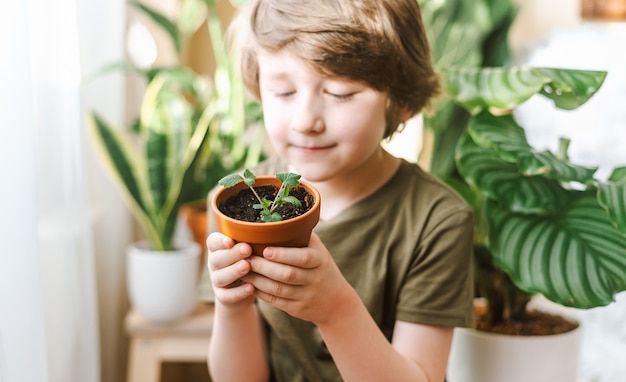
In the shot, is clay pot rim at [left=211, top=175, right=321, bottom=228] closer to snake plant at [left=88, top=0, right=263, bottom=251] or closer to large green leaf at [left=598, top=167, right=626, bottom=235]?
large green leaf at [left=598, top=167, right=626, bottom=235]

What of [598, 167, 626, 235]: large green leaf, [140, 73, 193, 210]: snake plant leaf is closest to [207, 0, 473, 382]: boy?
[598, 167, 626, 235]: large green leaf

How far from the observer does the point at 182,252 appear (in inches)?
59.7

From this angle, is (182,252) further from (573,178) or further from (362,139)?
(573,178)

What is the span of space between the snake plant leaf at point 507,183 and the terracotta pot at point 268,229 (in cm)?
47

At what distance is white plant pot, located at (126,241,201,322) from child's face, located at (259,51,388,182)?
23.9 inches

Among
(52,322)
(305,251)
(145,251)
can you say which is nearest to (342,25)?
(305,251)

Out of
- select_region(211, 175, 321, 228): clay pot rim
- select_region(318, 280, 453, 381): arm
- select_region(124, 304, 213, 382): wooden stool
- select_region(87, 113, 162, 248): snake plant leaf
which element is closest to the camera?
select_region(211, 175, 321, 228): clay pot rim

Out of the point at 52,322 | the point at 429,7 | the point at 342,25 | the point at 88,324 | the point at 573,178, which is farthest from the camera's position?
the point at 429,7

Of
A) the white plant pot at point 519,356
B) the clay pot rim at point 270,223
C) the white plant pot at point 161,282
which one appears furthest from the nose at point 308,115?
the white plant pot at point 161,282

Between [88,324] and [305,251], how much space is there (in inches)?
27.4

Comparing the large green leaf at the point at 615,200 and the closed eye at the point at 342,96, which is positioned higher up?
the closed eye at the point at 342,96

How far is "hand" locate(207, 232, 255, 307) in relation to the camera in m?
0.71

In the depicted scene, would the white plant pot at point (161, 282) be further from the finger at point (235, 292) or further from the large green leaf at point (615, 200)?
the large green leaf at point (615, 200)

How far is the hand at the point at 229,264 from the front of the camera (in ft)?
2.31
